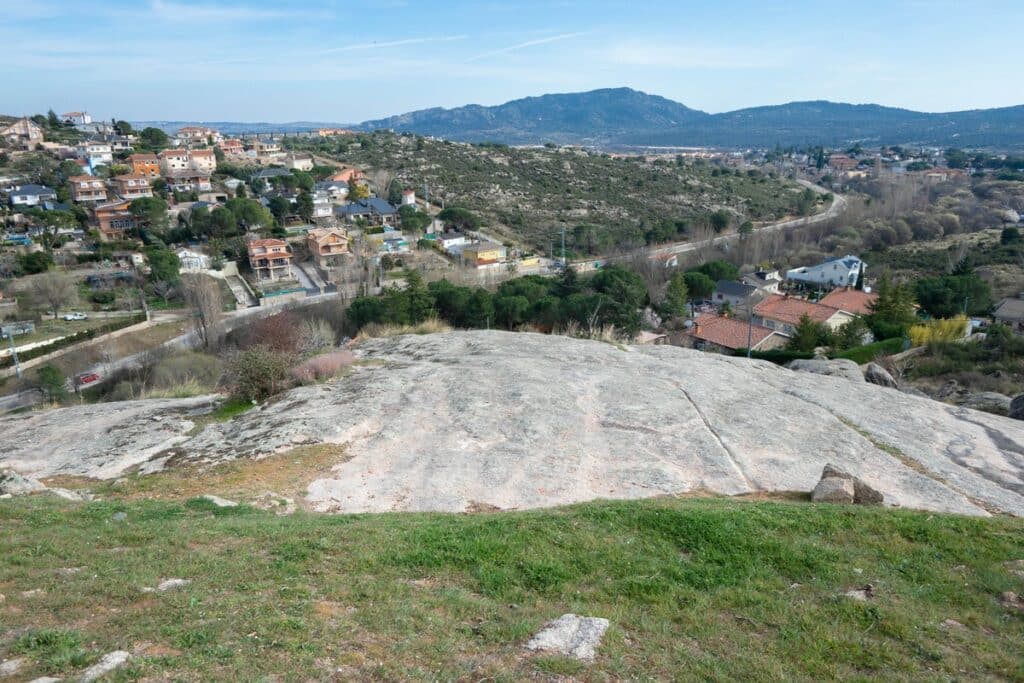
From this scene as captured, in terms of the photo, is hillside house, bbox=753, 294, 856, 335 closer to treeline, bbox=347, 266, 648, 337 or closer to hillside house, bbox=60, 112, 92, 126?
treeline, bbox=347, 266, 648, 337

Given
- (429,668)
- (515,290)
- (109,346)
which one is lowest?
(109,346)

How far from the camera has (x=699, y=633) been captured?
593 cm

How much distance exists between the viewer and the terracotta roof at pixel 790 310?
124 ft

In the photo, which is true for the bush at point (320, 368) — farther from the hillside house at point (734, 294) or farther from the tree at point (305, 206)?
the tree at point (305, 206)

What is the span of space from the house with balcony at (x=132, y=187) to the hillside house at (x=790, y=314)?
60.7 meters

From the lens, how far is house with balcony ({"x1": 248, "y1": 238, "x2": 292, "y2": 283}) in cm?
5125

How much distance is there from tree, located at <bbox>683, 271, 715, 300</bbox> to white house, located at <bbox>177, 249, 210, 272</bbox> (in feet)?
125

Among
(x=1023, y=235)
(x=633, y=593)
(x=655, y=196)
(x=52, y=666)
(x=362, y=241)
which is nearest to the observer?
(x=52, y=666)

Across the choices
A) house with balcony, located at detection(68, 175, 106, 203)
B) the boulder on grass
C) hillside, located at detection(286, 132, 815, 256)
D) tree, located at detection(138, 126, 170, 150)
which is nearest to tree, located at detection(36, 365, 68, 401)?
the boulder on grass

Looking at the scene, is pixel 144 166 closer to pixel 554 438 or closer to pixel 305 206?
pixel 305 206

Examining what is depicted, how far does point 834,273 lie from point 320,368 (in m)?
50.8

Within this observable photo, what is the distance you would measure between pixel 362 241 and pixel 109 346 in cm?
2435

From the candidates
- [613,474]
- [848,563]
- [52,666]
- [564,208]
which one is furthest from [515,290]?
[564,208]

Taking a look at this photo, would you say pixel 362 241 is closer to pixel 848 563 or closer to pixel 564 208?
pixel 564 208
